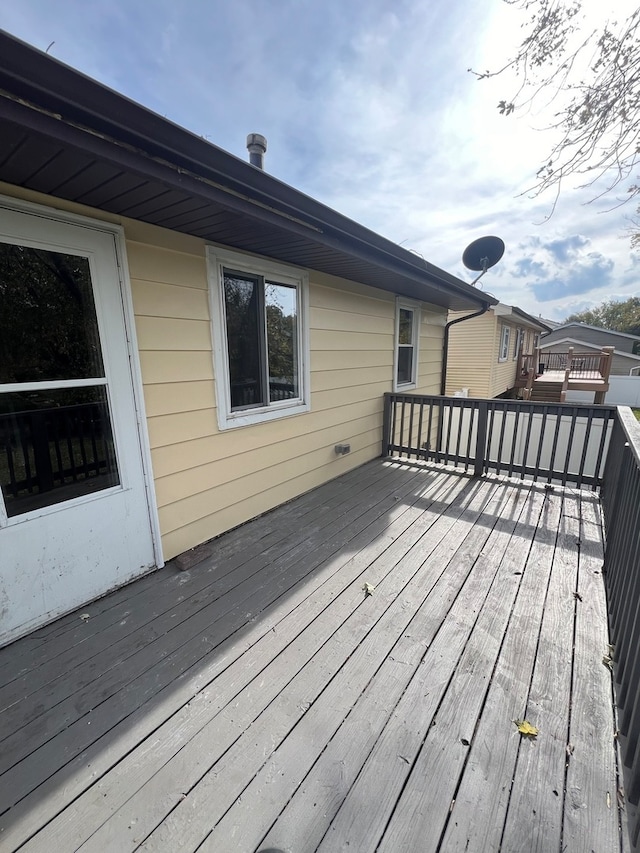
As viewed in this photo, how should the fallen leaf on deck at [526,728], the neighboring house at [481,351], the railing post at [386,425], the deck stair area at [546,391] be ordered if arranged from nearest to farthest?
the fallen leaf on deck at [526,728] → the railing post at [386,425] → the neighboring house at [481,351] → the deck stair area at [546,391]

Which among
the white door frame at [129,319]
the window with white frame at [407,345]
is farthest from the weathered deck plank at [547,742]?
the window with white frame at [407,345]

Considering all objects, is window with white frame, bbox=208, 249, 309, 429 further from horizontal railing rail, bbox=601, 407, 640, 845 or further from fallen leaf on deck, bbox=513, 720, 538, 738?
horizontal railing rail, bbox=601, 407, 640, 845

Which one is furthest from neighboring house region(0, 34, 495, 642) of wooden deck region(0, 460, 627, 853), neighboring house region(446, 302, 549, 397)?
neighboring house region(446, 302, 549, 397)

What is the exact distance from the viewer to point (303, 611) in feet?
6.54

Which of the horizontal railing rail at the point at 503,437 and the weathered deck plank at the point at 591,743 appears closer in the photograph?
the weathered deck plank at the point at 591,743

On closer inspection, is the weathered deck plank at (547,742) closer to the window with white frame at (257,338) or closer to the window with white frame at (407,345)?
the window with white frame at (257,338)

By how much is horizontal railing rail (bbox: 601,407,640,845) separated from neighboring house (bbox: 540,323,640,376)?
2555cm

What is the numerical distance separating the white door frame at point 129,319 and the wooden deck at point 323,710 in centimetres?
42

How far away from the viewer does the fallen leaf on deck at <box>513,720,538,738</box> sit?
1.32 meters

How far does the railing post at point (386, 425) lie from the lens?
479 centimetres

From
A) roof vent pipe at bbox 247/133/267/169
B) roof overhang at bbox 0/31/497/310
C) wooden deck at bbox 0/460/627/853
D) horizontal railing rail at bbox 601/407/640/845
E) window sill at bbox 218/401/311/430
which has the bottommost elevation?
wooden deck at bbox 0/460/627/853

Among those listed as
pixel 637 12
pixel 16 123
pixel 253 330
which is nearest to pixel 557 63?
pixel 637 12

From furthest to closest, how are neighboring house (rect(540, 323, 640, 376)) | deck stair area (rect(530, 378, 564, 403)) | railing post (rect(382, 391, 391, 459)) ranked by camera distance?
neighboring house (rect(540, 323, 640, 376)), deck stair area (rect(530, 378, 564, 403)), railing post (rect(382, 391, 391, 459))

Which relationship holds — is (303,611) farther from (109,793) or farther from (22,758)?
(22,758)
